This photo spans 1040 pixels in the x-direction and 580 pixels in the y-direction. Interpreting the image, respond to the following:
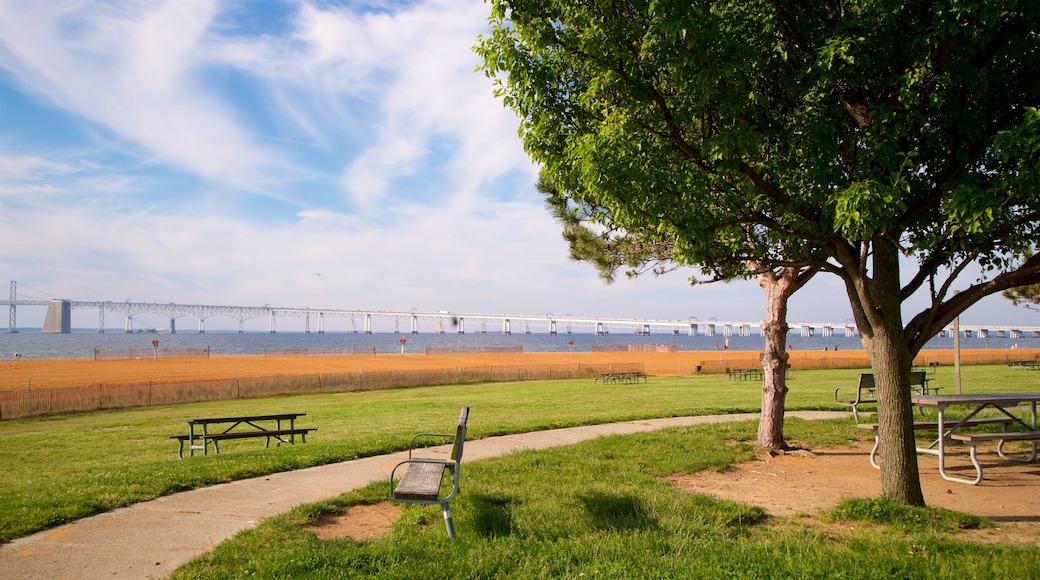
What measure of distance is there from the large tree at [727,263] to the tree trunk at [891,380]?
32.1 inches

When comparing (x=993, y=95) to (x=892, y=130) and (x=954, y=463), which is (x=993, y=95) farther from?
(x=954, y=463)

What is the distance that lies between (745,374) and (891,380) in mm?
29204

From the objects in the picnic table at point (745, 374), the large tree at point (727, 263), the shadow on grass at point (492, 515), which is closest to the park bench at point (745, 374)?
the picnic table at point (745, 374)

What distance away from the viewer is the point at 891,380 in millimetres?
6191

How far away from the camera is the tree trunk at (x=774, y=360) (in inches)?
382

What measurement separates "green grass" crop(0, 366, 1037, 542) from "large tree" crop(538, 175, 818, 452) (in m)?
2.55

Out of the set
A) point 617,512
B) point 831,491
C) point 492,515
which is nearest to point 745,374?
point 831,491

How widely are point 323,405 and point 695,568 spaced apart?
19559 millimetres

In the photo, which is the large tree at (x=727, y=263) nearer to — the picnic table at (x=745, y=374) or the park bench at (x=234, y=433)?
the park bench at (x=234, y=433)

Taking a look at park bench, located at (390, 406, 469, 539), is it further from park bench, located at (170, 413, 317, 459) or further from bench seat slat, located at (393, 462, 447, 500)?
park bench, located at (170, 413, 317, 459)

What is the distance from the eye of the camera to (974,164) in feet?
20.1

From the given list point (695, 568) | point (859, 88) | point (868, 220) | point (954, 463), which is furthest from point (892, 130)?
point (954, 463)

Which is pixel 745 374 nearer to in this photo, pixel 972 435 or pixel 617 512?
pixel 972 435

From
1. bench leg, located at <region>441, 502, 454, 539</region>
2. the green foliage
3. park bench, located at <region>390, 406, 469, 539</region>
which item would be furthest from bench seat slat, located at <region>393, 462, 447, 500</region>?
the green foliage
